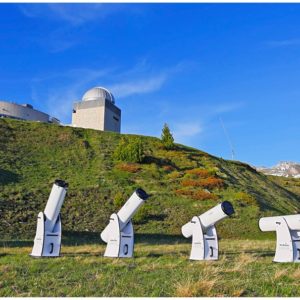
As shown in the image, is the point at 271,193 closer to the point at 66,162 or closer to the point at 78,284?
the point at 66,162

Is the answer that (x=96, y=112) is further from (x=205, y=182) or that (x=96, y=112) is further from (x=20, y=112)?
(x=205, y=182)

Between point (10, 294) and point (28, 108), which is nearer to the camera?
point (10, 294)

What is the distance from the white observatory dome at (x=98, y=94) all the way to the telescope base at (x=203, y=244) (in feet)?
231

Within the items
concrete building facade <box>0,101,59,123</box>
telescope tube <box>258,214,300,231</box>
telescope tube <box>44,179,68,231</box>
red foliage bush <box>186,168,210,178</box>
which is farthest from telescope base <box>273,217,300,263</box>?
concrete building facade <box>0,101,59,123</box>

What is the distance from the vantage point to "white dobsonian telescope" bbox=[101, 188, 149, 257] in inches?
568

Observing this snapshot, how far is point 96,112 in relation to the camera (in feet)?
264

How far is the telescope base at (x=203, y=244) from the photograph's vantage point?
575 inches

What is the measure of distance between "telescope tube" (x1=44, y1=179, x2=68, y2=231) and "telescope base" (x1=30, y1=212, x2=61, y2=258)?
0.52 feet

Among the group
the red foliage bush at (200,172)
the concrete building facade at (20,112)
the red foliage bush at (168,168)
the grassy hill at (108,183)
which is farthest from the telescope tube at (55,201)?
the concrete building facade at (20,112)

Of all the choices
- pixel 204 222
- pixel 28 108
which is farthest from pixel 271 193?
pixel 28 108

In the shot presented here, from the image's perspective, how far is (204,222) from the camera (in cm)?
1497

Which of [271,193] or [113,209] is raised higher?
[271,193]

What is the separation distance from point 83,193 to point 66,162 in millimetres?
10041

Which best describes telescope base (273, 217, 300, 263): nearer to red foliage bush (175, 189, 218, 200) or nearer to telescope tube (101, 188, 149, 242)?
telescope tube (101, 188, 149, 242)
